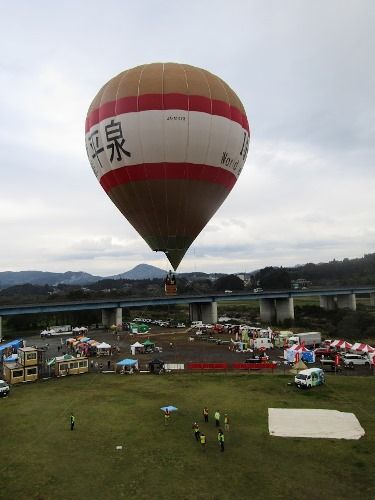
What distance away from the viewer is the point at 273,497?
49.4 feet

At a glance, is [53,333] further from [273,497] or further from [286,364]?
[273,497]

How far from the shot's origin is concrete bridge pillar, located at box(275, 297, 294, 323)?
103 m

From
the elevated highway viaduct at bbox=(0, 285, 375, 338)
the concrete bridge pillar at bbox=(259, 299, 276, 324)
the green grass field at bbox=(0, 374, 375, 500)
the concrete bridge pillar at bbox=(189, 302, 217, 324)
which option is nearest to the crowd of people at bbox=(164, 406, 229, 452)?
the green grass field at bbox=(0, 374, 375, 500)

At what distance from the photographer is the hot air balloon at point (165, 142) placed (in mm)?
27641

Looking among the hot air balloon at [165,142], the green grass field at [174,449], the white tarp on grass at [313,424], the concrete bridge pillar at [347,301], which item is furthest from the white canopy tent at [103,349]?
the concrete bridge pillar at [347,301]

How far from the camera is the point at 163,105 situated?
89.9 ft

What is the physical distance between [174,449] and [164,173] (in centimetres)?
1779

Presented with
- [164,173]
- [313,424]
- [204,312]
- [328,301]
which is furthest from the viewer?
[328,301]

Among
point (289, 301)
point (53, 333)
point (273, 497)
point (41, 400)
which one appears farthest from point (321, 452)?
point (289, 301)

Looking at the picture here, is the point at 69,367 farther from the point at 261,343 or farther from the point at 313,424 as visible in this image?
the point at 261,343

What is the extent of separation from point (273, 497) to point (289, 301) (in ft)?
300

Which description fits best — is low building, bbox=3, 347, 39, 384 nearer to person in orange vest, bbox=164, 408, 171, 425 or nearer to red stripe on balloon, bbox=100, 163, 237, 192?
person in orange vest, bbox=164, 408, 171, 425

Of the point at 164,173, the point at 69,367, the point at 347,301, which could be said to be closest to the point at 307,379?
the point at 164,173

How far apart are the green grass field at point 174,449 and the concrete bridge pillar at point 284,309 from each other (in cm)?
7309
